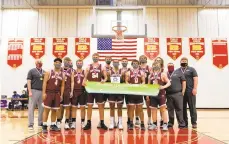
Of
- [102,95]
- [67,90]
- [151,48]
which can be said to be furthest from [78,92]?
[151,48]

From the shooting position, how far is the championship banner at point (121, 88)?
619cm

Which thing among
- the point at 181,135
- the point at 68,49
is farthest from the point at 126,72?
the point at 68,49

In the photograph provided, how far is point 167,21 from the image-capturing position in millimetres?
17750

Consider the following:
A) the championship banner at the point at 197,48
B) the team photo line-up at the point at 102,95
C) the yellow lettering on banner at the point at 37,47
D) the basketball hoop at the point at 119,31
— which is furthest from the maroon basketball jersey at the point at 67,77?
the championship banner at the point at 197,48

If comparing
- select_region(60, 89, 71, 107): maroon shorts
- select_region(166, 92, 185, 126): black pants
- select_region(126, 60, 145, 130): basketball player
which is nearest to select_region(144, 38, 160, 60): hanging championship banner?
select_region(166, 92, 185, 126): black pants

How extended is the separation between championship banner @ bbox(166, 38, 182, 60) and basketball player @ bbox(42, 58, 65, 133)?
32.5 feet

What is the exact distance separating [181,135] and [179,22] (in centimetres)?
1349

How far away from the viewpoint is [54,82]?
19.8ft

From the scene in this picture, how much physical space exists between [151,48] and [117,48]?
2074 millimetres

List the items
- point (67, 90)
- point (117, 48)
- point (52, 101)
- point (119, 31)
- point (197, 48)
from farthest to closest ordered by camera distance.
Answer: point (197, 48)
point (117, 48)
point (119, 31)
point (67, 90)
point (52, 101)

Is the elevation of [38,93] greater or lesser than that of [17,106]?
greater

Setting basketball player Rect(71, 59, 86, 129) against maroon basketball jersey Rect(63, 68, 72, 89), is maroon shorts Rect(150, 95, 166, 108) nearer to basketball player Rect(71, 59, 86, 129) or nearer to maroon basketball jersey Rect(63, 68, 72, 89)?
basketball player Rect(71, 59, 86, 129)

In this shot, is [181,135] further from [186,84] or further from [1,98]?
[1,98]

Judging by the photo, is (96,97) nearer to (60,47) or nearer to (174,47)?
(60,47)
